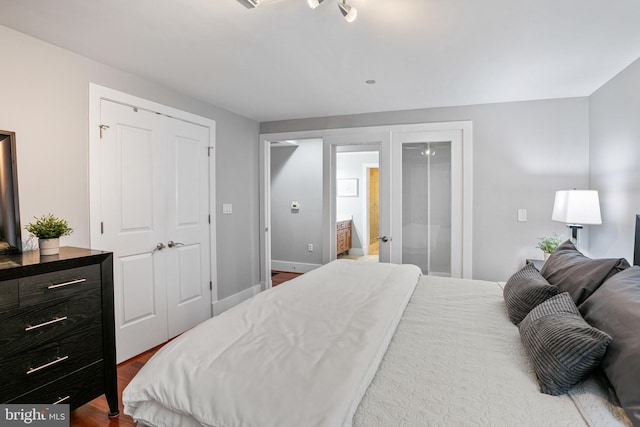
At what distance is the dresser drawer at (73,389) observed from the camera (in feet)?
5.68

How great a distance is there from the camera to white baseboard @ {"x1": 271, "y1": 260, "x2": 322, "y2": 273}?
5.68 meters

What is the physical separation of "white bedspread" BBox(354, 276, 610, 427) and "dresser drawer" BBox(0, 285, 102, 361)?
67.9 inches

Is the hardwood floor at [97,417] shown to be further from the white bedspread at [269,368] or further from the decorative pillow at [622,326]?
the decorative pillow at [622,326]

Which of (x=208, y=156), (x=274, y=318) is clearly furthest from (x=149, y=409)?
(x=208, y=156)

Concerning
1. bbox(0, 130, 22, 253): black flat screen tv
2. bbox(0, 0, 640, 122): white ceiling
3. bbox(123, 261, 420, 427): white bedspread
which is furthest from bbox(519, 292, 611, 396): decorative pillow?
bbox(0, 130, 22, 253): black flat screen tv

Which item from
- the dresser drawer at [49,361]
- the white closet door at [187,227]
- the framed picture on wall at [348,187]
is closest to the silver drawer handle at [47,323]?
the dresser drawer at [49,361]

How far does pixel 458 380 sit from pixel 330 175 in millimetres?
3155

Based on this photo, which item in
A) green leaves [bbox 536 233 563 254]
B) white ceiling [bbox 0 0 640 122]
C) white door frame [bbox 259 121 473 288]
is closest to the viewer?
white ceiling [bbox 0 0 640 122]

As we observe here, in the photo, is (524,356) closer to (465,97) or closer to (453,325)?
(453,325)

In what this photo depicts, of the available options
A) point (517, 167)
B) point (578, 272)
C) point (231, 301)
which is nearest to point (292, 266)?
point (231, 301)

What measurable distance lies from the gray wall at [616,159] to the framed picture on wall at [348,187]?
2.40 meters

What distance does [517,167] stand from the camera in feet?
11.5

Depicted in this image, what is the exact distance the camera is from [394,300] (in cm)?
193

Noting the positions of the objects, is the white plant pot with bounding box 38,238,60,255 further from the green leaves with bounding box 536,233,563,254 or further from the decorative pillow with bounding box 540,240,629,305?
the green leaves with bounding box 536,233,563,254
